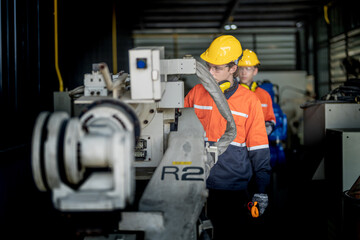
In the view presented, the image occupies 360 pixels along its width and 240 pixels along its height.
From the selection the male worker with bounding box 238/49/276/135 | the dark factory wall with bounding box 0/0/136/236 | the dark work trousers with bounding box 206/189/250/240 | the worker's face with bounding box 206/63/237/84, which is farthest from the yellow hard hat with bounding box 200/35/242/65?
the male worker with bounding box 238/49/276/135

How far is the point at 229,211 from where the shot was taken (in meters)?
2.18

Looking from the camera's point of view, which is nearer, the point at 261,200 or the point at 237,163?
the point at 261,200

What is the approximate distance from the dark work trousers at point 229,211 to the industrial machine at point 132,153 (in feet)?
1.49

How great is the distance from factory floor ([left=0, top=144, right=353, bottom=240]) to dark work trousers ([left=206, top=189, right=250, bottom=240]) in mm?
904

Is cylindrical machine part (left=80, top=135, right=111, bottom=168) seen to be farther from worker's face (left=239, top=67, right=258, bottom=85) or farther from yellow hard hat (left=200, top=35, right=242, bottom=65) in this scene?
worker's face (left=239, top=67, right=258, bottom=85)

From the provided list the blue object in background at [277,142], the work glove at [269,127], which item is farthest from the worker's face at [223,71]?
the blue object in background at [277,142]

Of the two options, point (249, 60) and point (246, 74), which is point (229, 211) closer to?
point (246, 74)

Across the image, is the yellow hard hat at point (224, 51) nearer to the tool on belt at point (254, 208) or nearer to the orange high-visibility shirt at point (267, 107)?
the tool on belt at point (254, 208)

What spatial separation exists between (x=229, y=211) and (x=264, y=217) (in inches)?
60.0

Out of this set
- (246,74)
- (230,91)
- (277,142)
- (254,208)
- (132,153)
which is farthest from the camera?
(277,142)

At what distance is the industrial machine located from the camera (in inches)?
42.2

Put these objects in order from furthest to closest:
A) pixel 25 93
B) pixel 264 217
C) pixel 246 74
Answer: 1. pixel 246 74
2. pixel 264 217
3. pixel 25 93

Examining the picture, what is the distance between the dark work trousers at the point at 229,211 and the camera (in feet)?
7.07

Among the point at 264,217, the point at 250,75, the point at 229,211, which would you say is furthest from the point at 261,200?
the point at 250,75
